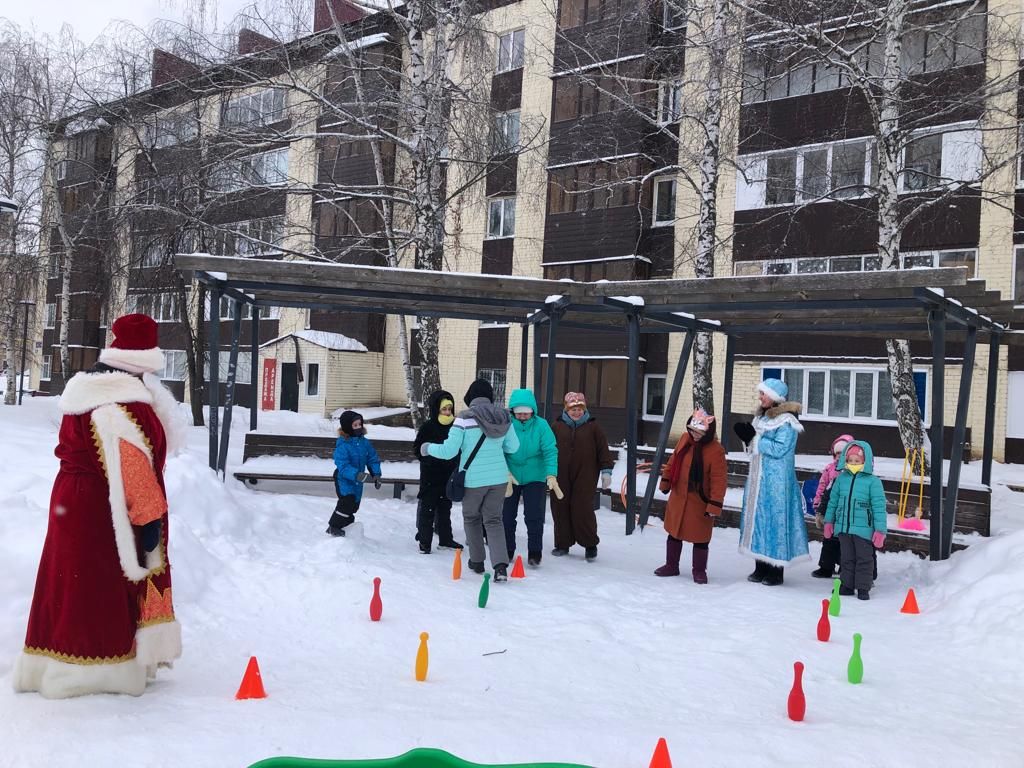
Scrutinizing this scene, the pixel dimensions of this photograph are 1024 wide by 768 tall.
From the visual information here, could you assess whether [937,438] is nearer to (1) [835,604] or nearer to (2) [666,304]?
(1) [835,604]

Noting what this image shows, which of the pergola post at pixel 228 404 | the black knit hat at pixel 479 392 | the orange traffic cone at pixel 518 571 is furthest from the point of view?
the pergola post at pixel 228 404

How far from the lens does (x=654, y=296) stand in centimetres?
984

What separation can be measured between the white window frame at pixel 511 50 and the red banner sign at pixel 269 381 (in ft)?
45.1

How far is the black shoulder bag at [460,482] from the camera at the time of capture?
722 centimetres

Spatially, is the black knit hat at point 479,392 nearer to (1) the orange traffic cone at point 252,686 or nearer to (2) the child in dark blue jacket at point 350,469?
(2) the child in dark blue jacket at point 350,469

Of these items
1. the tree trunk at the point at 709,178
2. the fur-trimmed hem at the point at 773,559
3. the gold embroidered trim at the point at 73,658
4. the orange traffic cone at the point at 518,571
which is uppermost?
the tree trunk at the point at 709,178

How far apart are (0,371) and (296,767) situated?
63.2 metres

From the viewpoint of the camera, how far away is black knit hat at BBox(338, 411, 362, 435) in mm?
8477

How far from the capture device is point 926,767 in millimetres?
3635

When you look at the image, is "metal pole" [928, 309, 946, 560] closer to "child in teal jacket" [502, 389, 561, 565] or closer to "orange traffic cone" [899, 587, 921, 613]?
"orange traffic cone" [899, 587, 921, 613]

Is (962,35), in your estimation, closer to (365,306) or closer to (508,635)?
(365,306)

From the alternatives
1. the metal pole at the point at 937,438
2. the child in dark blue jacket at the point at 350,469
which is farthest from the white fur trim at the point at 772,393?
the child in dark blue jacket at the point at 350,469

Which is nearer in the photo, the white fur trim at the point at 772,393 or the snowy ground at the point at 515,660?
the snowy ground at the point at 515,660

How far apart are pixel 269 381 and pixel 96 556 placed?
28.9m
